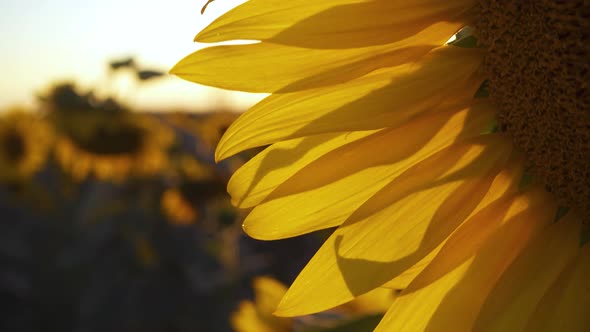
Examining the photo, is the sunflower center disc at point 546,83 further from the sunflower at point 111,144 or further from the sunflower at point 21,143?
the sunflower at point 21,143

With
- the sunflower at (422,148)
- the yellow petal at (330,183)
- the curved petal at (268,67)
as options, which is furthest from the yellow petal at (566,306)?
the curved petal at (268,67)

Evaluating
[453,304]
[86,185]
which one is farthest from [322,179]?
[86,185]

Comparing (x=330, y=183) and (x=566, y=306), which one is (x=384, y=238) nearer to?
(x=330, y=183)

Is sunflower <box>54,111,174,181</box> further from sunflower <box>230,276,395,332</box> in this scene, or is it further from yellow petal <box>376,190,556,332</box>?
yellow petal <box>376,190,556,332</box>

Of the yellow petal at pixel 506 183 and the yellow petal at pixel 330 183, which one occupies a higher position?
the yellow petal at pixel 330 183

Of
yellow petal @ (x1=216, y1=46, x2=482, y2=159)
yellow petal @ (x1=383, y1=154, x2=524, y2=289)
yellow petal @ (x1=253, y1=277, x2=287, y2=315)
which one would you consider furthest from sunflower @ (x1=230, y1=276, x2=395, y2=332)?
yellow petal @ (x1=216, y1=46, x2=482, y2=159)
